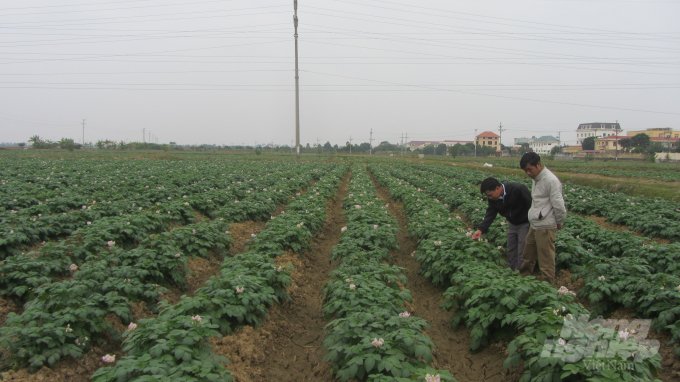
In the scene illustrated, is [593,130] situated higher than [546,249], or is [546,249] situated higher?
[593,130]

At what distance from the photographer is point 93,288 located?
4473 millimetres

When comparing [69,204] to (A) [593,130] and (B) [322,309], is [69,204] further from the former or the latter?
(A) [593,130]

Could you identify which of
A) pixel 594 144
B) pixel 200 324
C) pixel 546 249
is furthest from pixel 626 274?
pixel 594 144

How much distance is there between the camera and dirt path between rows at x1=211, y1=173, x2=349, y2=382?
156 inches

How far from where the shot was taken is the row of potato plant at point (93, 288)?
11.5 ft

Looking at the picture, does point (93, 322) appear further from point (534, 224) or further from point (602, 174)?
point (602, 174)

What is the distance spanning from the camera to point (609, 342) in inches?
121

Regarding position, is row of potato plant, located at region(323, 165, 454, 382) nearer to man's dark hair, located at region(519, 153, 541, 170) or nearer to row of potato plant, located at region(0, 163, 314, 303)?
man's dark hair, located at region(519, 153, 541, 170)

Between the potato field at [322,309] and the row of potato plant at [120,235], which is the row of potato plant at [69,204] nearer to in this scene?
the potato field at [322,309]

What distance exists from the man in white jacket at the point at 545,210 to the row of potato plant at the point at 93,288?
5721 mm

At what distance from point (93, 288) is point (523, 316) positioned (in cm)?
506

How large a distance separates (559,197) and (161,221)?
8.28 m

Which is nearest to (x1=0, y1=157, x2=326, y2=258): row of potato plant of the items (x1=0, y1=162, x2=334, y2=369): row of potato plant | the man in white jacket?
(x1=0, y1=162, x2=334, y2=369): row of potato plant

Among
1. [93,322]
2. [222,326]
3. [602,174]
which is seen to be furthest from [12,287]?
[602,174]
